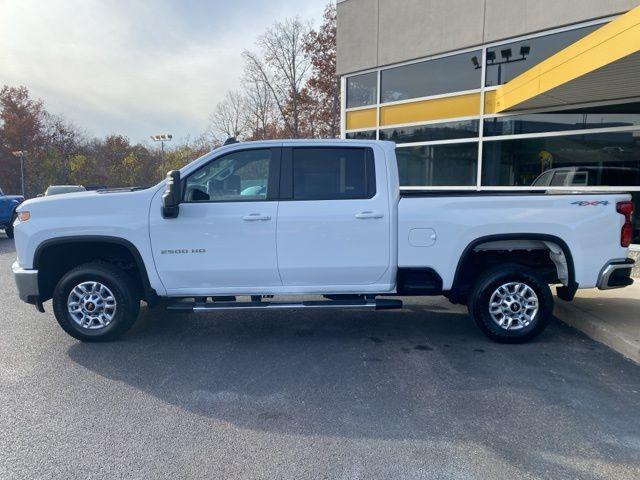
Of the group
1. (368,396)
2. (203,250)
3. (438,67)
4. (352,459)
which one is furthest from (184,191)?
(438,67)

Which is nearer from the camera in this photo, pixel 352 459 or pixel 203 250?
pixel 352 459

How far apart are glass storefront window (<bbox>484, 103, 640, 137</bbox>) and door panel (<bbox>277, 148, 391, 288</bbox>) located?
6.32 meters

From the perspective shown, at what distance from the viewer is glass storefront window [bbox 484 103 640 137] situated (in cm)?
848

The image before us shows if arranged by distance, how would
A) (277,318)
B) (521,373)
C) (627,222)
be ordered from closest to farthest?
(521,373) → (627,222) → (277,318)

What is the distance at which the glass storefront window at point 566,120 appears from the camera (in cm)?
848

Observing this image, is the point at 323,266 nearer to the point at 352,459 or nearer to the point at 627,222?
the point at 352,459

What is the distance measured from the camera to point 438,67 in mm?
11422

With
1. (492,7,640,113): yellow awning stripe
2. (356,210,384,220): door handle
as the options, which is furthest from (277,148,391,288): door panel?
(492,7,640,113): yellow awning stripe

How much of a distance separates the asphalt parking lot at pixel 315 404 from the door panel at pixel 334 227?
32.3 inches

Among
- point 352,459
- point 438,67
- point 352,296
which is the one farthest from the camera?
point 438,67

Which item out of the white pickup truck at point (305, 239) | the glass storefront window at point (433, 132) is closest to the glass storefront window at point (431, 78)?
the glass storefront window at point (433, 132)

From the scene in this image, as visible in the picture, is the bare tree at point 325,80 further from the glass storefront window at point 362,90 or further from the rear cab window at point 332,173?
the rear cab window at point 332,173

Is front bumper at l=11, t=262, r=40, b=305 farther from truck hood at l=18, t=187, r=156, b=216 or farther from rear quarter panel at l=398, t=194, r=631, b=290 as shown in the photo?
rear quarter panel at l=398, t=194, r=631, b=290

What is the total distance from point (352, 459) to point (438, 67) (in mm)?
10666
